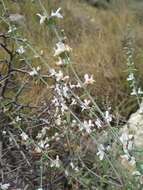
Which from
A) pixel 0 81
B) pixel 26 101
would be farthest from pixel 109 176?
pixel 26 101

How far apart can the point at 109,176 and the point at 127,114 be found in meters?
2.08

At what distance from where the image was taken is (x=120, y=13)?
6734 millimetres

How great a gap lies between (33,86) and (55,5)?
265cm

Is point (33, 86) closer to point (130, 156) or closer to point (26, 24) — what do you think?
point (26, 24)

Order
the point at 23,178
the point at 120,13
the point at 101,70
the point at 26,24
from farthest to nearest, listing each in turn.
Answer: the point at 120,13
the point at 26,24
the point at 101,70
the point at 23,178

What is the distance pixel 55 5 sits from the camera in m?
7.10

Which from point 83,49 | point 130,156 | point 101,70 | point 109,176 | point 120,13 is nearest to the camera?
point 130,156

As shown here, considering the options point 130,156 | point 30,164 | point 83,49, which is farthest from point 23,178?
point 83,49

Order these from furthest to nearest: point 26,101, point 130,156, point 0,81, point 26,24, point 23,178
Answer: point 26,24 < point 26,101 < point 0,81 < point 23,178 < point 130,156

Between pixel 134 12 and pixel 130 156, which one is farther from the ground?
pixel 130 156

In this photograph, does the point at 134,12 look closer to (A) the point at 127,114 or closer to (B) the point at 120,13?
(B) the point at 120,13

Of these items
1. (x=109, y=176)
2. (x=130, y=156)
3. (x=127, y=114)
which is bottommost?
(x=127, y=114)

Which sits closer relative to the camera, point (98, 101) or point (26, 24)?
point (98, 101)

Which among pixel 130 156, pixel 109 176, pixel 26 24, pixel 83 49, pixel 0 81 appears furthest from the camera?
pixel 26 24
